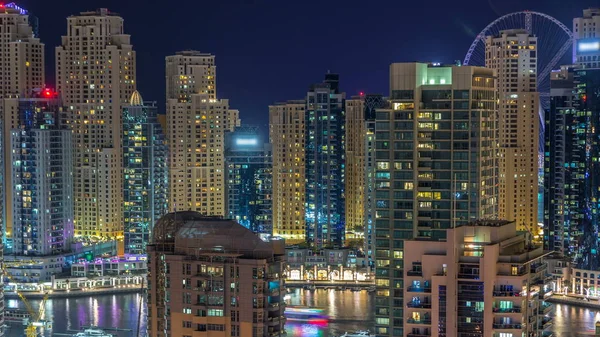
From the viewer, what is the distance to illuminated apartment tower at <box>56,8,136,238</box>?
46719mm

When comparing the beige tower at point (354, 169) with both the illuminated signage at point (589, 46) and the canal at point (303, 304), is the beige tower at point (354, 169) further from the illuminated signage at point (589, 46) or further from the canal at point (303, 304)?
the illuminated signage at point (589, 46)

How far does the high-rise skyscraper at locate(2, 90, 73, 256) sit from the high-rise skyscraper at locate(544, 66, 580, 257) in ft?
56.6

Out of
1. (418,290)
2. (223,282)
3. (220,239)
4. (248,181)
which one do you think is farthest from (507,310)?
(248,181)

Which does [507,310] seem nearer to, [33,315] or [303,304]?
[33,315]

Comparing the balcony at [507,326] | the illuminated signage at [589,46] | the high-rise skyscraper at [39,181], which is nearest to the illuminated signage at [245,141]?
the high-rise skyscraper at [39,181]

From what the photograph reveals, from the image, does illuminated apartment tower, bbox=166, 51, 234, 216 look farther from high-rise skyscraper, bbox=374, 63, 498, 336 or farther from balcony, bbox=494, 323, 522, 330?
balcony, bbox=494, 323, 522, 330

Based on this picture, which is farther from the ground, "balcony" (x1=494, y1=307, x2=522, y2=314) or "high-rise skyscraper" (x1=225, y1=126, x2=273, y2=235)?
"high-rise skyscraper" (x1=225, y1=126, x2=273, y2=235)

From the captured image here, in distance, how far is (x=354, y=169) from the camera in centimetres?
4894

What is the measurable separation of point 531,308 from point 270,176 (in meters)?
34.3

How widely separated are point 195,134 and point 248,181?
10.9 ft

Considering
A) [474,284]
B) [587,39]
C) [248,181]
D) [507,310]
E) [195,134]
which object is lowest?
[507,310]

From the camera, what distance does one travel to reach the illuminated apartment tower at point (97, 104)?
153 feet

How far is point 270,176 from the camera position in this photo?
1991 inches

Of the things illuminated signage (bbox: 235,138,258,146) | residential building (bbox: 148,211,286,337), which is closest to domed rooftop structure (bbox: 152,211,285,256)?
residential building (bbox: 148,211,286,337)
